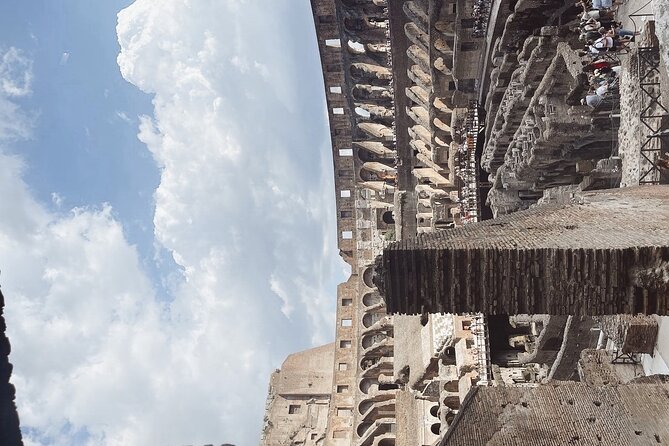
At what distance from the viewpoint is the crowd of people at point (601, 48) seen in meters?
12.1

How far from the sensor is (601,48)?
12.3m

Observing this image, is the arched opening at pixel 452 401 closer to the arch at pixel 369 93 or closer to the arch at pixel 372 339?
the arch at pixel 372 339

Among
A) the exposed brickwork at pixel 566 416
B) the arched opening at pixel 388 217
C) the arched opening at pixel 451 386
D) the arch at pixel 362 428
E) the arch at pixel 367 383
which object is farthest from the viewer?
the arched opening at pixel 388 217

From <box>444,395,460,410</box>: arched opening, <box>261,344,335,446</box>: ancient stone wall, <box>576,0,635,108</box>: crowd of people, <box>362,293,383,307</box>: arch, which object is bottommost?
<box>261,344,335,446</box>: ancient stone wall

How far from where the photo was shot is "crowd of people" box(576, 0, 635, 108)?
12.1m

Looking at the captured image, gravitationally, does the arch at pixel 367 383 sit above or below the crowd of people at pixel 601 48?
Result: below

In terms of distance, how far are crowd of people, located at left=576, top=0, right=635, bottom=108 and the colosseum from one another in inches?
2.3

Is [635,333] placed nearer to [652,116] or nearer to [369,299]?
[652,116]

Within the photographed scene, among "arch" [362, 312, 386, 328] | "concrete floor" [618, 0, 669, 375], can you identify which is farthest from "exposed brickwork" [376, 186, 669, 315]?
"arch" [362, 312, 386, 328]

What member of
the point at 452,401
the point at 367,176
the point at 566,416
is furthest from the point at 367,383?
the point at 566,416

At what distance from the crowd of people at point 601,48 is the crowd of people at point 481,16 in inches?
254

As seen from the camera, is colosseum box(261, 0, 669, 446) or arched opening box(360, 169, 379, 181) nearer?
colosseum box(261, 0, 669, 446)

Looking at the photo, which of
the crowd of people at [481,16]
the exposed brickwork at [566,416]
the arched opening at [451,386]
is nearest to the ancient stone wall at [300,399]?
the arched opening at [451,386]

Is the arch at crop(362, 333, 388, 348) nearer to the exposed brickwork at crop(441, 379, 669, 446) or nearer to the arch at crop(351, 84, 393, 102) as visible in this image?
the arch at crop(351, 84, 393, 102)
